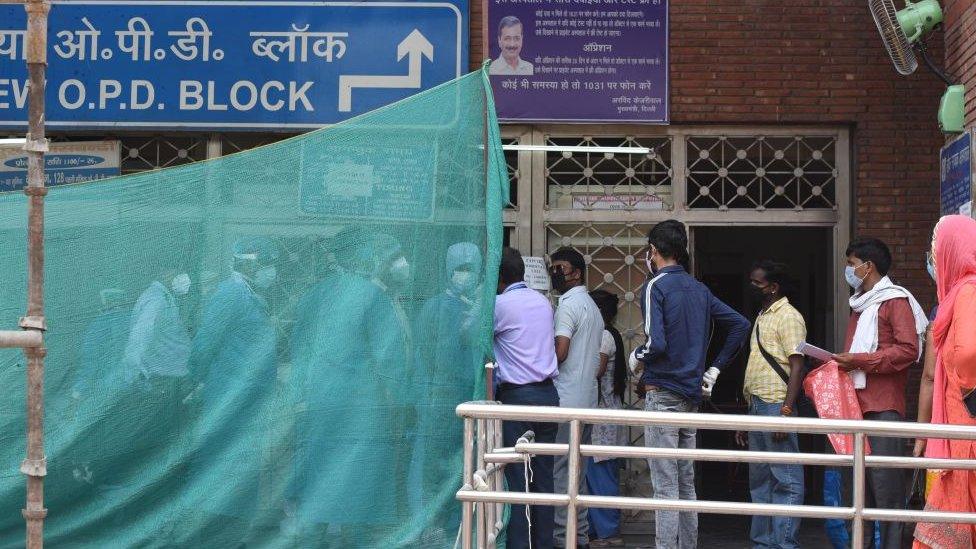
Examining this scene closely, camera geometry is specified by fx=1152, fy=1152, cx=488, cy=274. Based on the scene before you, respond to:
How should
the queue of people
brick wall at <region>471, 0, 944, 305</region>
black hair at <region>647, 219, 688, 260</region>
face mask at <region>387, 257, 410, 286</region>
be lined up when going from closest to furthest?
1. face mask at <region>387, 257, 410, 286</region>
2. the queue of people
3. black hair at <region>647, 219, 688, 260</region>
4. brick wall at <region>471, 0, 944, 305</region>

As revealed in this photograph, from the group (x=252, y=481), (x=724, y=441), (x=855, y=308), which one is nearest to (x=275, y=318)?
(x=252, y=481)

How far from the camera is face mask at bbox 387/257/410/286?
589cm

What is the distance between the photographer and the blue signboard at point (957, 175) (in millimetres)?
7338

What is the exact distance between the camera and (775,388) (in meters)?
7.40

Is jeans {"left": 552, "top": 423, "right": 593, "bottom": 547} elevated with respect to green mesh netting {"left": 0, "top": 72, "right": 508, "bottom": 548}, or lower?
lower

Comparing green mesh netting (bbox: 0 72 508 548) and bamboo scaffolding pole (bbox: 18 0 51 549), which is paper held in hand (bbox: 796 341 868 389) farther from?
bamboo scaffolding pole (bbox: 18 0 51 549)

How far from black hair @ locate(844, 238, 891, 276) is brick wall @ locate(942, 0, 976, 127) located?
119 cm

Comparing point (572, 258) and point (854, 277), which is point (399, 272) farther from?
point (854, 277)

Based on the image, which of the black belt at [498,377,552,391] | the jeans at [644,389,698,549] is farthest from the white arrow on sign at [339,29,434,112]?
the jeans at [644,389,698,549]

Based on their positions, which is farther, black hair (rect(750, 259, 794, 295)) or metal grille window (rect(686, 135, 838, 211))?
metal grille window (rect(686, 135, 838, 211))

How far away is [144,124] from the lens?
29.3 ft

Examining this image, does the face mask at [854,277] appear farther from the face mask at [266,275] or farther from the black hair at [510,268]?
the face mask at [266,275]

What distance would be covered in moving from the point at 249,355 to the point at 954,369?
10.8 feet

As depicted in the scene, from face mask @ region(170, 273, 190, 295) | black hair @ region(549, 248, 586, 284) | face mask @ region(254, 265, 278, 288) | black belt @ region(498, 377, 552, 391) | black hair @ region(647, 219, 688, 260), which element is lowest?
black belt @ region(498, 377, 552, 391)
